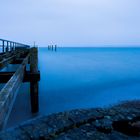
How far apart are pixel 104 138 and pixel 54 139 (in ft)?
1.74

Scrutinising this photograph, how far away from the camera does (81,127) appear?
2252 mm

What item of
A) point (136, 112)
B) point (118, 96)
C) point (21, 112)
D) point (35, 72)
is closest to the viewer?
point (136, 112)

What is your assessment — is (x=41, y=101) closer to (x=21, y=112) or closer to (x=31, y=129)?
(x=21, y=112)

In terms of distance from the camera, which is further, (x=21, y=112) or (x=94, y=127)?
(x=21, y=112)

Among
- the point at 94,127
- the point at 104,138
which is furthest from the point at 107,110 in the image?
the point at 104,138

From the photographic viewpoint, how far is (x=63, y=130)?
7.08 feet

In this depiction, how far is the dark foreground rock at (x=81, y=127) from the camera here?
2.03 meters

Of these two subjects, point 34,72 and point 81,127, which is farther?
point 34,72

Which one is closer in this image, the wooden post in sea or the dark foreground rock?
the dark foreground rock

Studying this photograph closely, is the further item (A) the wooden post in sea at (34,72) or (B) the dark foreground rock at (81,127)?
(A) the wooden post in sea at (34,72)

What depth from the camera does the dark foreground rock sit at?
2.03m

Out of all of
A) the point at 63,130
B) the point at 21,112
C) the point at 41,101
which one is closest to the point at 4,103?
the point at 63,130

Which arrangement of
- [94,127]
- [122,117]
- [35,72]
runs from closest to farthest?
[94,127], [122,117], [35,72]

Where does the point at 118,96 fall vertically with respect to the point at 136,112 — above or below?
below
